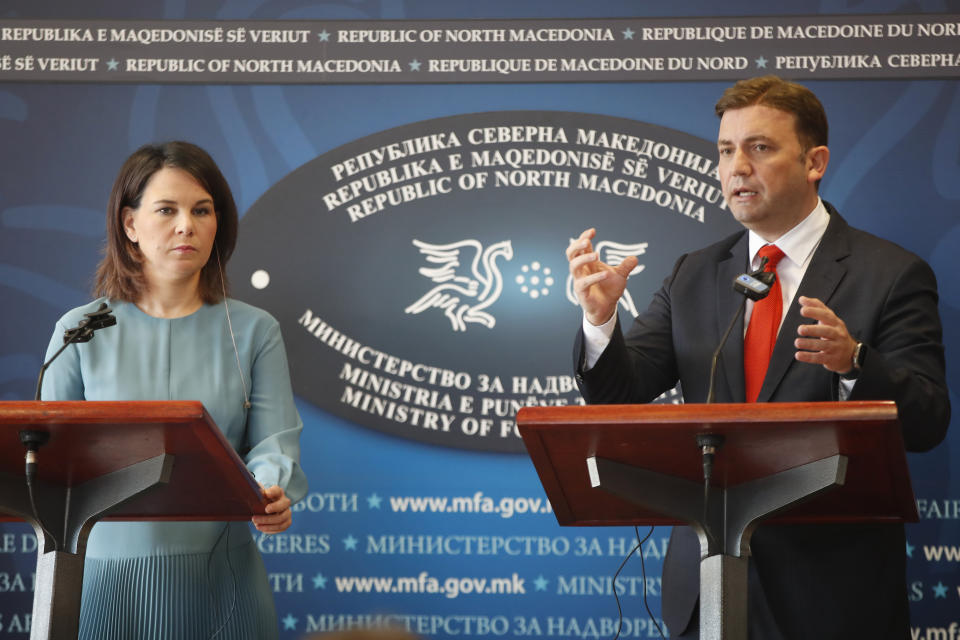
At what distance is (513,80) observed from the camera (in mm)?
3582

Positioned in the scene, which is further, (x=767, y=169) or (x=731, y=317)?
(x=767, y=169)

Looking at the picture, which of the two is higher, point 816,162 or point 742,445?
point 816,162

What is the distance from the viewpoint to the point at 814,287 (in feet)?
7.97

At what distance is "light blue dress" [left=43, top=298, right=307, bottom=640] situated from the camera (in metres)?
2.49

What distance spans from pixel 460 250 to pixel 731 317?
3.99ft

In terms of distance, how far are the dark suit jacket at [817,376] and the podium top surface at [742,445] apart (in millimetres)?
193

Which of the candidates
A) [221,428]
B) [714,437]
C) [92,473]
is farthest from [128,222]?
[714,437]

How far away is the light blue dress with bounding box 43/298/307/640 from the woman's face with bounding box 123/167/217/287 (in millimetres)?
110

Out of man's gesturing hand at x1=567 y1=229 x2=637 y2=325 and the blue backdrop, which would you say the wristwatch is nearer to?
man's gesturing hand at x1=567 y1=229 x2=637 y2=325

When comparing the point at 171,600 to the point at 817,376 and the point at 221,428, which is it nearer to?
the point at 221,428

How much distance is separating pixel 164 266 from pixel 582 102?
142 centimetres

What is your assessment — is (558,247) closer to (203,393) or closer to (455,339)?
(455,339)

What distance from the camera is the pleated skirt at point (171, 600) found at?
2.47 m

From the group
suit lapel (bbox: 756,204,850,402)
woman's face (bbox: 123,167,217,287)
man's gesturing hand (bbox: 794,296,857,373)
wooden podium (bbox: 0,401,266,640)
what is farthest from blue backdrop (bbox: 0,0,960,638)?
man's gesturing hand (bbox: 794,296,857,373)
